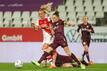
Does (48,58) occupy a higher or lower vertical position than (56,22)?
lower

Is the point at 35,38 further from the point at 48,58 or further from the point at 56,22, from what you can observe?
the point at 56,22

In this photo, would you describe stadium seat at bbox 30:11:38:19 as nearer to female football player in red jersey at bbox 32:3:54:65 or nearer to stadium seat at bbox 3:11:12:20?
stadium seat at bbox 3:11:12:20

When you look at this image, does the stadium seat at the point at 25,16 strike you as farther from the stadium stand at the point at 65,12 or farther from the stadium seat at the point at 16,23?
the stadium seat at the point at 16,23

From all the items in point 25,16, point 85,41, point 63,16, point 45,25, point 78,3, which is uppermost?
point 78,3

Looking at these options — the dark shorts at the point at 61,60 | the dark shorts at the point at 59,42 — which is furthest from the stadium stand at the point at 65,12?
the dark shorts at the point at 59,42

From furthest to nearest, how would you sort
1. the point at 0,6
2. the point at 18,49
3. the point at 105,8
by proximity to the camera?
the point at 0,6 < the point at 105,8 < the point at 18,49

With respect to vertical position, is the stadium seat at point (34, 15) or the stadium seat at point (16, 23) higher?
the stadium seat at point (34, 15)

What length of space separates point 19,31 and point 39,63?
656 centimetres

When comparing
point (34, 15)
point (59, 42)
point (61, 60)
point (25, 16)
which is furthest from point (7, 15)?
point (59, 42)

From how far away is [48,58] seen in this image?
18.8 m

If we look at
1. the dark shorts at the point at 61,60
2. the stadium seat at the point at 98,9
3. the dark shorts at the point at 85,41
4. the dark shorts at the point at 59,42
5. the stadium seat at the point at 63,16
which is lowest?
the dark shorts at the point at 61,60

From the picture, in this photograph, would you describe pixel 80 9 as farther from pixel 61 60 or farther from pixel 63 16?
pixel 61 60

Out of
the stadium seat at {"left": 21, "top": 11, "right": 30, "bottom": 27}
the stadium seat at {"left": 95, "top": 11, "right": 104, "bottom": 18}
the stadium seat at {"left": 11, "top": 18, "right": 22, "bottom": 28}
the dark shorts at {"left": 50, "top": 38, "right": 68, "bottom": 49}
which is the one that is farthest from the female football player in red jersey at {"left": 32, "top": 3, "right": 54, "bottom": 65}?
the stadium seat at {"left": 21, "top": 11, "right": 30, "bottom": 27}

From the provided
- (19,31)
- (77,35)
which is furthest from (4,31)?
(77,35)
